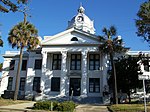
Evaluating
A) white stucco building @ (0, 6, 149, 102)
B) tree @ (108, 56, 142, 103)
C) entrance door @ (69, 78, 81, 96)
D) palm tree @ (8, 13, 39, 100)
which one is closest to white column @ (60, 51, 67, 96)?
white stucco building @ (0, 6, 149, 102)

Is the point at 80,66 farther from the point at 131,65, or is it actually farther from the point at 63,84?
the point at 131,65

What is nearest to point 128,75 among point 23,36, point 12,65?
point 23,36

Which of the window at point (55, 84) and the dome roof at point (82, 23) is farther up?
the dome roof at point (82, 23)

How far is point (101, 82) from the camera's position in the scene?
34.9m

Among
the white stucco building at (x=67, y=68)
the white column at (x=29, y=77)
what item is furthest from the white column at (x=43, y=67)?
the white column at (x=29, y=77)

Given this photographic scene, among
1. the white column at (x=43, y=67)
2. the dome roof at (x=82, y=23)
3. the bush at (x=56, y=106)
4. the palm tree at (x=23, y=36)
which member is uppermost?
the dome roof at (x=82, y=23)

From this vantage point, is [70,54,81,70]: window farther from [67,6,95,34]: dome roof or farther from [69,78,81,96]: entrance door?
[67,6,95,34]: dome roof

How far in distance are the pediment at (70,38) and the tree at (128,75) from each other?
294 inches

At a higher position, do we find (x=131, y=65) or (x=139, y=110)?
(x=131, y=65)

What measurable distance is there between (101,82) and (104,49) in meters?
9.00

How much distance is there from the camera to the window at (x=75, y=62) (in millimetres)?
36688

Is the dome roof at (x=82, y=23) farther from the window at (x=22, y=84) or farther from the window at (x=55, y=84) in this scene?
the window at (x=22, y=84)

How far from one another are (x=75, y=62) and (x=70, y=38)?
4.35 metres

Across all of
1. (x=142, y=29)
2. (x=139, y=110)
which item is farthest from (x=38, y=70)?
(x=139, y=110)
